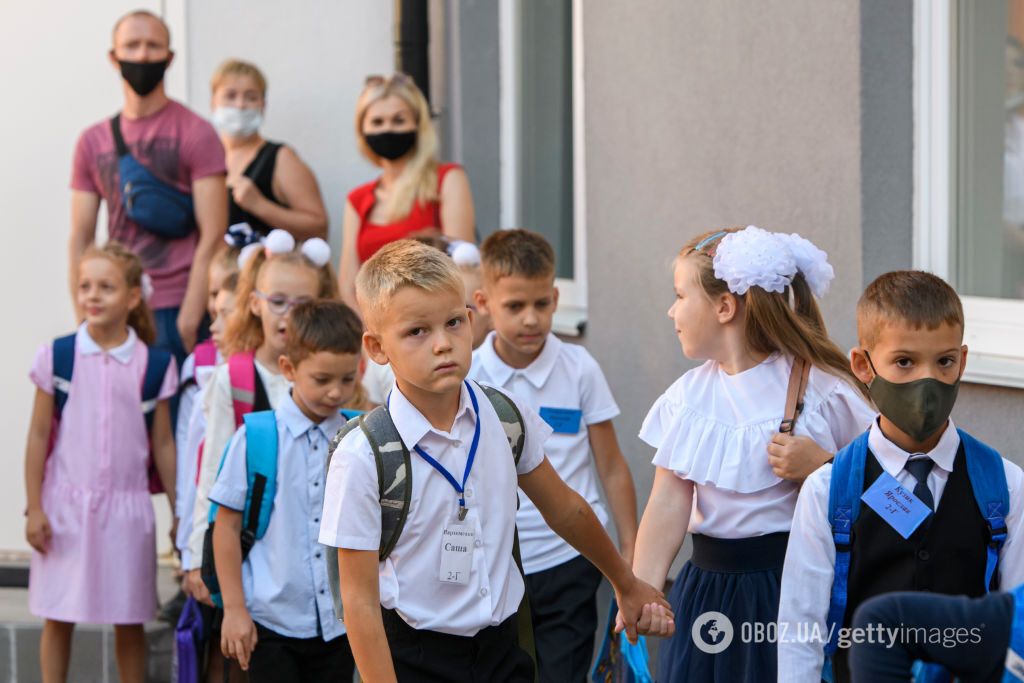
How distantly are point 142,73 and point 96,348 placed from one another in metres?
1.55

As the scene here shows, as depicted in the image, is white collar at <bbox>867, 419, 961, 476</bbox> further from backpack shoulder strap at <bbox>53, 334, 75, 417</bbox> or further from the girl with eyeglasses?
backpack shoulder strap at <bbox>53, 334, 75, 417</bbox>

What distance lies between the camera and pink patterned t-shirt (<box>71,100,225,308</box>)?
6.44 m

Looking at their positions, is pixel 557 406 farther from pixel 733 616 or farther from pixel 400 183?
pixel 400 183

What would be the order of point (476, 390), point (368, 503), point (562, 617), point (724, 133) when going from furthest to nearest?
point (724, 133), point (562, 617), point (476, 390), point (368, 503)

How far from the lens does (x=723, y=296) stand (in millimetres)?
3627

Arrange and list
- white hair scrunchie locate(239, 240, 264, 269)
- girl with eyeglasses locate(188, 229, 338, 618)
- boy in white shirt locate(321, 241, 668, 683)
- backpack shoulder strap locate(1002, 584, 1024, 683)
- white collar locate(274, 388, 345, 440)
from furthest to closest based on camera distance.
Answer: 1. white hair scrunchie locate(239, 240, 264, 269)
2. girl with eyeglasses locate(188, 229, 338, 618)
3. white collar locate(274, 388, 345, 440)
4. boy in white shirt locate(321, 241, 668, 683)
5. backpack shoulder strap locate(1002, 584, 1024, 683)

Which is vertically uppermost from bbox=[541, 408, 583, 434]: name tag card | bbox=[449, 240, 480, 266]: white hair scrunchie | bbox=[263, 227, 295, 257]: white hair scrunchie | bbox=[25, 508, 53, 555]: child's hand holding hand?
bbox=[263, 227, 295, 257]: white hair scrunchie

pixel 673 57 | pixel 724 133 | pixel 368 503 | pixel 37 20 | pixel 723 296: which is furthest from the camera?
pixel 37 20

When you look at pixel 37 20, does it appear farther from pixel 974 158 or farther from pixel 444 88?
pixel 974 158

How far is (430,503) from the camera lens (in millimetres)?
2971

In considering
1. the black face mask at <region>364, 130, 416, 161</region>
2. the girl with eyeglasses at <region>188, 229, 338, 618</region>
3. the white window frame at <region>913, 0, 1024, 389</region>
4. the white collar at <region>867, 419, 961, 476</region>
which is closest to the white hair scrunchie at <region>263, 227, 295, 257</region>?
the girl with eyeglasses at <region>188, 229, 338, 618</region>

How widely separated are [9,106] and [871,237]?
16.4 feet

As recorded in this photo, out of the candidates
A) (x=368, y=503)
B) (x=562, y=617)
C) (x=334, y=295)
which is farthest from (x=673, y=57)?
(x=368, y=503)

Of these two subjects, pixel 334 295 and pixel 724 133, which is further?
pixel 334 295
